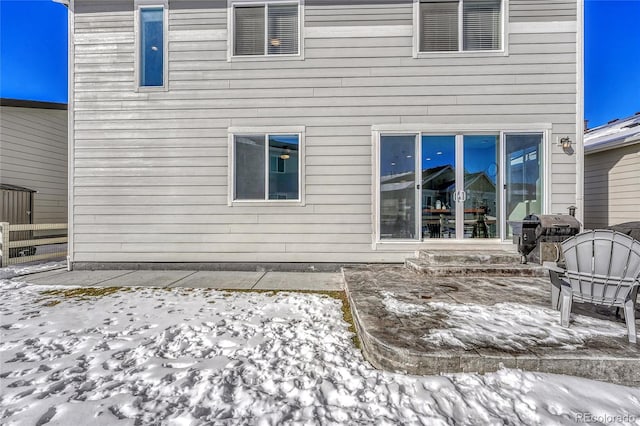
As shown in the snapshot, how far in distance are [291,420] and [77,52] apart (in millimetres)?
7145

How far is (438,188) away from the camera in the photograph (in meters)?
4.97

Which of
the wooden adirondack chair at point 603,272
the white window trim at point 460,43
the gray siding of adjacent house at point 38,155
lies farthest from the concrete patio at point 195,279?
the gray siding of adjacent house at point 38,155

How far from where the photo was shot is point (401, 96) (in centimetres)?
498

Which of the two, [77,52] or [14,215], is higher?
[77,52]

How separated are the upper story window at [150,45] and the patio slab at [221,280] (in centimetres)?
365

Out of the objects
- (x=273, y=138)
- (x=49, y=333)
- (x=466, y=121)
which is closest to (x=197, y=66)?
(x=273, y=138)

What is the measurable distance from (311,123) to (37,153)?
920 cm

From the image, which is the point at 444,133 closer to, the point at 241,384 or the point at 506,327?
the point at 506,327

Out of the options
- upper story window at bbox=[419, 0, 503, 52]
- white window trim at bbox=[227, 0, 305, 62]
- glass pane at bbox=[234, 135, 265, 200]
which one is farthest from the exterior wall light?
glass pane at bbox=[234, 135, 265, 200]

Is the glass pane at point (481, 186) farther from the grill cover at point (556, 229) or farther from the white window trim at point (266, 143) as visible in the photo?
the white window trim at point (266, 143)

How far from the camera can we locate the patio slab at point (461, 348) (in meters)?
1.90

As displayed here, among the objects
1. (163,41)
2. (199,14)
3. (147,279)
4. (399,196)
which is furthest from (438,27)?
(147,279)

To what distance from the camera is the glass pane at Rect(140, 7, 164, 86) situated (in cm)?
523

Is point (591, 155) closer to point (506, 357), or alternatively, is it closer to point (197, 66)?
point (506, 357)
